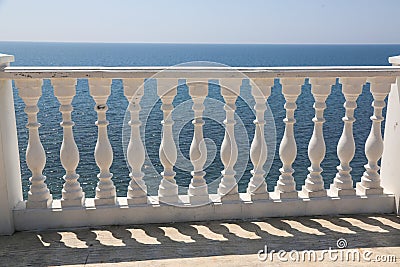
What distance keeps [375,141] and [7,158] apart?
8.35 feet

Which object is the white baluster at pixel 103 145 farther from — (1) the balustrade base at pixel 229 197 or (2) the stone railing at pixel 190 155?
(1) the balustrade base at pixel 229 197

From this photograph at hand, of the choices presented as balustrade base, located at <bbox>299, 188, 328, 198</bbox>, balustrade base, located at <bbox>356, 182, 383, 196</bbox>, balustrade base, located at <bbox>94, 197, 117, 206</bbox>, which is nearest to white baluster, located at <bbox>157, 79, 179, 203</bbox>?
balustrade base, located at <bbox>94, 197, 117, 206</bbox>

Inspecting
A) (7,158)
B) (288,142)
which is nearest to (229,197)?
(288,142)

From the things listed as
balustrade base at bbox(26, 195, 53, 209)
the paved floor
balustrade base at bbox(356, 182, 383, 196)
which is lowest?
the paved floor

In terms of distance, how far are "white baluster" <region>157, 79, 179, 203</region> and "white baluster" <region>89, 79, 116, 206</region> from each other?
34cm

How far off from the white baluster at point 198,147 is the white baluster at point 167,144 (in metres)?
0.12

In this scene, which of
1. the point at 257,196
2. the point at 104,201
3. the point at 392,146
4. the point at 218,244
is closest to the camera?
the point at 218,244

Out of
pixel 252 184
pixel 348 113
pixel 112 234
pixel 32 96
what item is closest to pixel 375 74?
pixel 348 113

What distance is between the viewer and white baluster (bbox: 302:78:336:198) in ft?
9.93

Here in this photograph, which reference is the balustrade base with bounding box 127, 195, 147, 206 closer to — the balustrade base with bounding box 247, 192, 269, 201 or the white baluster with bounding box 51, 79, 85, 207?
the white baluster with bounding box 51, 79, 85, 207

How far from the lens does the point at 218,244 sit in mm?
2801

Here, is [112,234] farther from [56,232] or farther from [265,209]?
[265,209]

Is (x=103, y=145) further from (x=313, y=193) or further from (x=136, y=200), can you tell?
(x=313, y=193)

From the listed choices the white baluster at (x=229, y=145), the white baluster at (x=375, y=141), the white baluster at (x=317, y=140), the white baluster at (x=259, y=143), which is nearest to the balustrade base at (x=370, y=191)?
the white baluster at (x=375, y=141)
